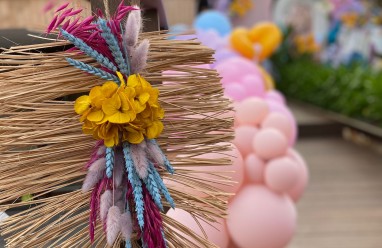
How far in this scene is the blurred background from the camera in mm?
2373

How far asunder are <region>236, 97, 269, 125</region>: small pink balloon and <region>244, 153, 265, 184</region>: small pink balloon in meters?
0.20

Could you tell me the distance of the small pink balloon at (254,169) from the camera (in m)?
2.36

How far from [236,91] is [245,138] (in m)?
0.44

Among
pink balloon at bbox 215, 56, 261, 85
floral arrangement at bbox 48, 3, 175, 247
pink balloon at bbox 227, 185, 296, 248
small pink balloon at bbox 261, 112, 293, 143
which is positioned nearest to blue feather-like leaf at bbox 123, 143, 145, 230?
floral arrangement at bbox 48, 3, 175, 247

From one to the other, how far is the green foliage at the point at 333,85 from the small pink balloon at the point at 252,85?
14.7ft

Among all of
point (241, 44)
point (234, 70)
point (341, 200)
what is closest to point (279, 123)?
point (234, 70)

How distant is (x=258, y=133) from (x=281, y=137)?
82 millimetres

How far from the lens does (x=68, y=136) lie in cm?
127

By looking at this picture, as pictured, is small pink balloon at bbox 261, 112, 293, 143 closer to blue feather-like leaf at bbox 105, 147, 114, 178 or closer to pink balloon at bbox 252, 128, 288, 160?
pink balloon at bbox 252, 128, 288, 160

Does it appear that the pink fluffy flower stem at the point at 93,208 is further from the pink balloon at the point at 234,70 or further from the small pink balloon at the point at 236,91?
the pink balloon at the point at 234,70

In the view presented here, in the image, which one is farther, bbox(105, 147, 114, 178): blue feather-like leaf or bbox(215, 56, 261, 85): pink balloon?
bbox(215, 56, 261, 85): pink balloon

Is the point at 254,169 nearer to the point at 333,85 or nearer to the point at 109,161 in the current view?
the point at 109,161

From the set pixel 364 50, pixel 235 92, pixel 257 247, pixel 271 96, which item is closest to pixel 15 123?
pixel 257 247

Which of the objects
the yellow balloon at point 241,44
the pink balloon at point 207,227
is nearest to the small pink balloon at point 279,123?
the pink balloon at point 207,227
